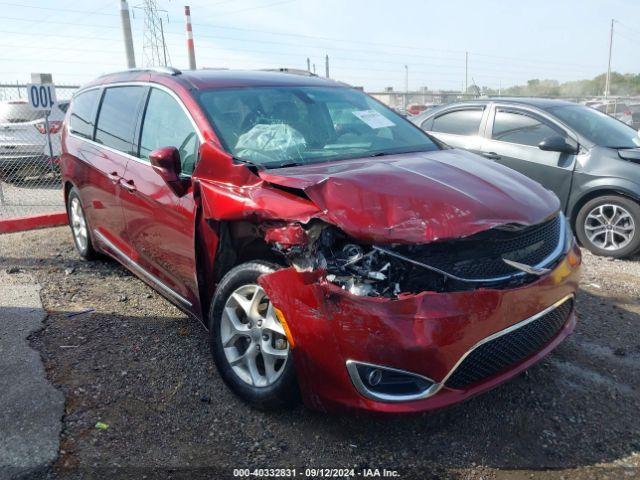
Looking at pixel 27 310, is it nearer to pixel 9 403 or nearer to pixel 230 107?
pixel 9 403

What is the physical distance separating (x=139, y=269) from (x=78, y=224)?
1.87 metres

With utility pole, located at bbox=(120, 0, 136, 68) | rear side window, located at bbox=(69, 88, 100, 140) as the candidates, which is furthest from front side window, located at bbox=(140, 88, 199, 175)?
utility pole, located at bbox=(120, 0, 136, 68)

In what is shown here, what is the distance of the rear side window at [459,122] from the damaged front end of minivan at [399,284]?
13.8ft

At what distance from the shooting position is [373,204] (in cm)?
248

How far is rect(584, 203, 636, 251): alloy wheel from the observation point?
215 inches

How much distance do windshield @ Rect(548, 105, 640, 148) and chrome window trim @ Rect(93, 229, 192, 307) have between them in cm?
464

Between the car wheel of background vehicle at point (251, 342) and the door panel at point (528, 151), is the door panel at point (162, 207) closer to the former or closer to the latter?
the car wheel of background vehicle at point (251, 342)

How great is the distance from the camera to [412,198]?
254 centimetres

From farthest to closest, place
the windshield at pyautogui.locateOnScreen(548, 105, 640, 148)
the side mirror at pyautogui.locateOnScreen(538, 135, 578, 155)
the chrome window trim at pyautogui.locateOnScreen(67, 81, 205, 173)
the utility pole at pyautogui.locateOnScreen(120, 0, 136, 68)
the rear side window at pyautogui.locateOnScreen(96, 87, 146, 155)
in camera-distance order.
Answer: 1. the utility pole at pyautogui.locateOnScreen(120, 0, 136, 68)
2. the windshield at pyautogui.locateOnScreen(548, 105, 640, 148)
3. the side mirror at pyautogui.locateOnScreen(538, 135, 578, 155)
4. the rear side window at pyautogui.locateOnScreen(96, 87, 146, 155)
5. the chrome window trim at pyautogui.locateOnScreen(67, 81, 205, 173)

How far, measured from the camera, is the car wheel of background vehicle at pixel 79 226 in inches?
210

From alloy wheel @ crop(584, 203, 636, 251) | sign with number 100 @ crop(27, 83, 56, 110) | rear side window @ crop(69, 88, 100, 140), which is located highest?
sign with number 100 @ crop(27, 83, 56, 110)

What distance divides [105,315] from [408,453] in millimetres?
2691

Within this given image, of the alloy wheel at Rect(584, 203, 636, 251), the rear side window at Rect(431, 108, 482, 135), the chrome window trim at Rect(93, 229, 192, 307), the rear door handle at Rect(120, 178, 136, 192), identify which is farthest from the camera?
the rear side window at Rect(431, 108, 482, 135)

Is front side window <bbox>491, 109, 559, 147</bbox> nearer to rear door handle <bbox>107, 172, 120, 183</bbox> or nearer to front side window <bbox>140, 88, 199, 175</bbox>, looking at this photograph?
front side window <bbox>140, 88, 199, 175</bbox>
